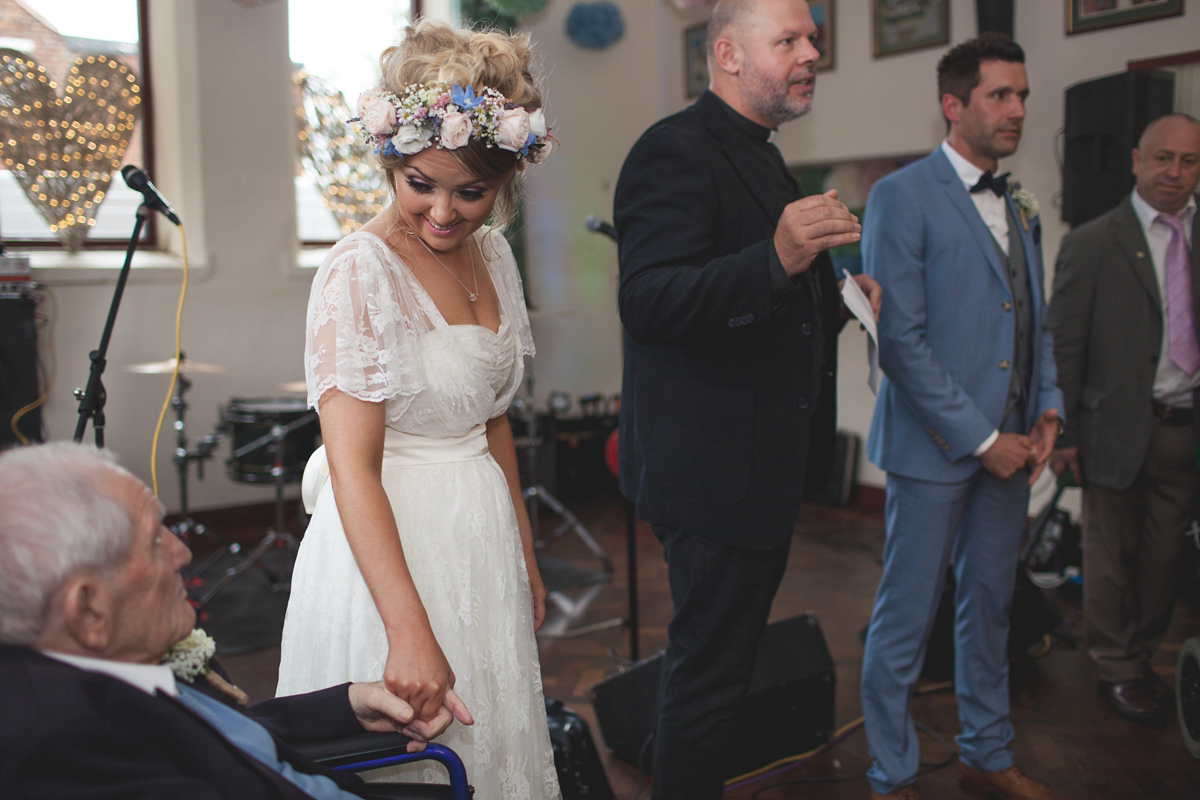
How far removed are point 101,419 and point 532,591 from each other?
1269 millimetres

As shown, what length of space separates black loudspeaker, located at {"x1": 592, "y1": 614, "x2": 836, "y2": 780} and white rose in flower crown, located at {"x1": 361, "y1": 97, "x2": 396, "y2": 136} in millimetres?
1724

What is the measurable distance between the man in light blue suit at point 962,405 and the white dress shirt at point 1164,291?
0.82 metres

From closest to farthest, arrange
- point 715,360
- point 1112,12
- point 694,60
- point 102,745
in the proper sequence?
point 102,745 → point 715,360 → point 1112,12 → point 694,60

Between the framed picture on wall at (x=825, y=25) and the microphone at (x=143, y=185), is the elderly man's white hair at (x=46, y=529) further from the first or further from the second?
the framed picture on wall at (x=825, y=25)

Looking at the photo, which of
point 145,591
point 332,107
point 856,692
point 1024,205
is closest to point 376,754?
point 145,591

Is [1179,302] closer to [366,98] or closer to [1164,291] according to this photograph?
[1164,291]

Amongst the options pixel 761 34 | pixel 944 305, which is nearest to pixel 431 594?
pixel 761 34

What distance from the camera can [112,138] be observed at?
5215 mm

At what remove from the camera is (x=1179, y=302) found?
2.94 meters

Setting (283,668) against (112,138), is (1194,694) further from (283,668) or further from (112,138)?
(112,138)

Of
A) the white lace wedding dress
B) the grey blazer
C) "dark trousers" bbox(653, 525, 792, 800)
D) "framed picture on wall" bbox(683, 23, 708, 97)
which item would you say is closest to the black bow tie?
the grey blazer

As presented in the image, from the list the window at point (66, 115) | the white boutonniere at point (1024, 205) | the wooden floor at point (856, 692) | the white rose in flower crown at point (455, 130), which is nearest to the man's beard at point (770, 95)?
the white rose in flower crown at point (455, 130)

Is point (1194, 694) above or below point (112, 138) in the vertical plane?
below

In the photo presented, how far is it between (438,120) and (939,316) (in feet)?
4.76
